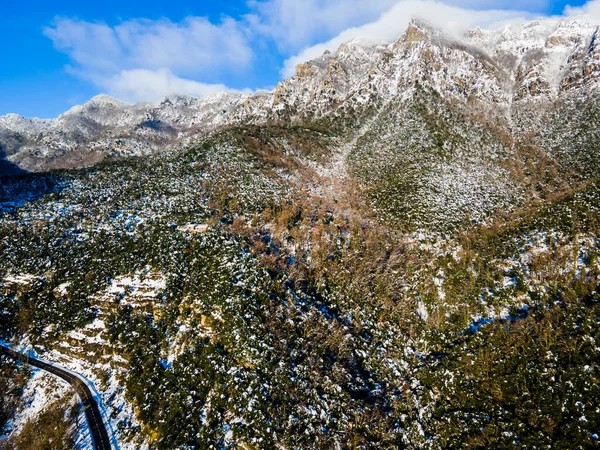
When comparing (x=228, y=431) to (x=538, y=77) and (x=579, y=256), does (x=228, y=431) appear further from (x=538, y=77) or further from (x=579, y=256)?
(x=538, y=77)

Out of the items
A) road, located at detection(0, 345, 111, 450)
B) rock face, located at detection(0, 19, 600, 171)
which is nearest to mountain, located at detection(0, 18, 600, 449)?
road, located at detection(0, 345, 111, 450)

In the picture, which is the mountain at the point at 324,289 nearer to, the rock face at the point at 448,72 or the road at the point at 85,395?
the road at the point at 85,395

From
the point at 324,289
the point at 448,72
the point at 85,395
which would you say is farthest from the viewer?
the point at 448,72

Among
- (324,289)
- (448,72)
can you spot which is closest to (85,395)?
(324,289)

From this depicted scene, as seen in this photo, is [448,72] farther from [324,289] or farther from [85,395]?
[85,395]

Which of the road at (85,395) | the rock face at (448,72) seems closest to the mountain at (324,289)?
the road at (85,395)

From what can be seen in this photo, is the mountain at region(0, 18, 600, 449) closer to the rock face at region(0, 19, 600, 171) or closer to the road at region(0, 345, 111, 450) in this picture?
the road at region(0, 345, 111, 450)
